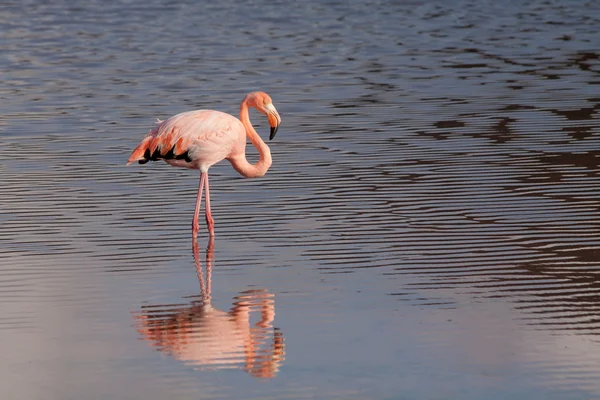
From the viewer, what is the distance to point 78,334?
7.89 meters

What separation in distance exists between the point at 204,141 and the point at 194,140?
83mm

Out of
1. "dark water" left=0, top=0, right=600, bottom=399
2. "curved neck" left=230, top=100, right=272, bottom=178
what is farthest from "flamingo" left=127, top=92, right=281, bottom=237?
"dark water" left=0, top=0, right=600, bottom=399

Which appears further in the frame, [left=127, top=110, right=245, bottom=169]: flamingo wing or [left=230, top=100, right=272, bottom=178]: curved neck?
Answer: [left=230, top=100, right=272, bottom=178]: curved neck

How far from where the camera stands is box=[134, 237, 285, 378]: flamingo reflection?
288 inches

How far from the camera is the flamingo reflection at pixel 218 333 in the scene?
24.0ft

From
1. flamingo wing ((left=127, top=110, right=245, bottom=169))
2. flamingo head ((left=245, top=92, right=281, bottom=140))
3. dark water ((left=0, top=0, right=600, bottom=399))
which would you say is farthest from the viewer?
flamingo head ((left=245, top=92, right=281, bottom=140))

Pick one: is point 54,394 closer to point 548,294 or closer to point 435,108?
point 548,294

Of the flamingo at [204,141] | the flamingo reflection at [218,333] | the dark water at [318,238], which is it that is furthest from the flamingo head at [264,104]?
the flamingo reflection at [218,333]

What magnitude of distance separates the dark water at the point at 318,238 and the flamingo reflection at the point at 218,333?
2cm

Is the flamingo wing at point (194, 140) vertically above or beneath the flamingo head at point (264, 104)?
beneath

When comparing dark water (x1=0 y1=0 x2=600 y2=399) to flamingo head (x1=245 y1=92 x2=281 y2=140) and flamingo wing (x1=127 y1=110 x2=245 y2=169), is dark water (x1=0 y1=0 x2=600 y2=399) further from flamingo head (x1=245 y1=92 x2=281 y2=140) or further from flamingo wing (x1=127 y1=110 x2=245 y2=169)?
flamingo head (x1=245 y1=92 x2=281 y2=140)

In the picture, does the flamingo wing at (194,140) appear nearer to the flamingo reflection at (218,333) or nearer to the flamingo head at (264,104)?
the flamingo head at (264,104)

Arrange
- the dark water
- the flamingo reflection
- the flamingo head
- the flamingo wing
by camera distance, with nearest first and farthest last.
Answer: the dark water → the flamingo reflection → the flamingo wing → the flamingo head

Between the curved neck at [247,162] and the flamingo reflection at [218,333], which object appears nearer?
the flamingo reflection at [218,333]
